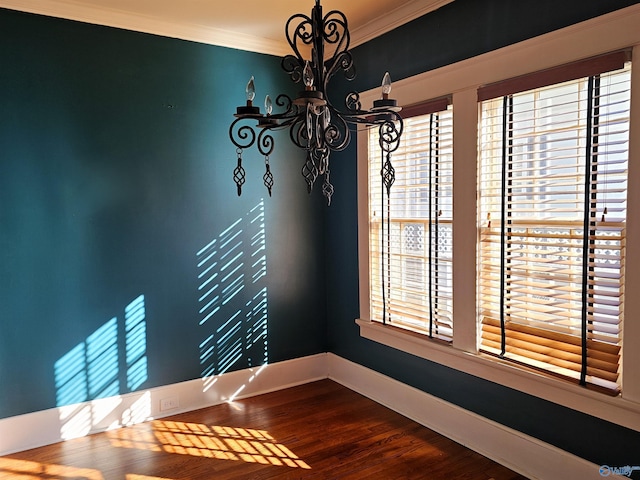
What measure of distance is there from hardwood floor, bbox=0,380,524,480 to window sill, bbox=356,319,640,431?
49 centimetres

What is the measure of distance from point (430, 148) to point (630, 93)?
1.15m

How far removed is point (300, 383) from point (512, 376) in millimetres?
1908

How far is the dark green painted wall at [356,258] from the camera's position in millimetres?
2283

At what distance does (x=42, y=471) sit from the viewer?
271 cm

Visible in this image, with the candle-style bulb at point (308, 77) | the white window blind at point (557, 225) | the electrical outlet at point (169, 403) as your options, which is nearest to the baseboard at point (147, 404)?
the electrical outlet at point (169, 403)

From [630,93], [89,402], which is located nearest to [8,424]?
[89,402]

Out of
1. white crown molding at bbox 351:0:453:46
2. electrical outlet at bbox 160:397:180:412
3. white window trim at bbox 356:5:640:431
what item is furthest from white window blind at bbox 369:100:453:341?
electrical outlet at bbox 160:397:180:412

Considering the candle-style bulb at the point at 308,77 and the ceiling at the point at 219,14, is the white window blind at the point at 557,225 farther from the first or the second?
the candle-style bulb at the point at 308,77

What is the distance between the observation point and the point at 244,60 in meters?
3.64

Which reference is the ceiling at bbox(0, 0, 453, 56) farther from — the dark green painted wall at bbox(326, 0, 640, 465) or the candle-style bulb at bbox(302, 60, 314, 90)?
the candle-style bulb at bbox(302, 60, 314, 90)

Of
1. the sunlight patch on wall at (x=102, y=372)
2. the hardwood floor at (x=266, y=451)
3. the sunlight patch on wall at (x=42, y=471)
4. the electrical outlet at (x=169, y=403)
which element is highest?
the sunlight patch on wall at (x=102, y=372)

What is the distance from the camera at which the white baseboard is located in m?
2.53

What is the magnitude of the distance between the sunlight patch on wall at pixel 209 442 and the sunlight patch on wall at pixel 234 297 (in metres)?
0.45

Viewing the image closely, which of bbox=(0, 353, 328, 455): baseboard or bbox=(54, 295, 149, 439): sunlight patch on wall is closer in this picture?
bbox=(0, 353, 328, 455): baseboard
